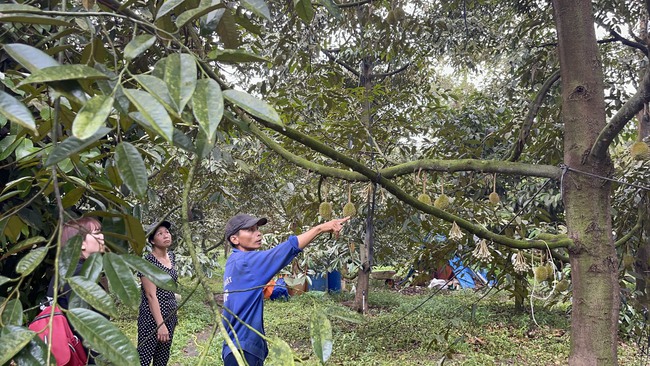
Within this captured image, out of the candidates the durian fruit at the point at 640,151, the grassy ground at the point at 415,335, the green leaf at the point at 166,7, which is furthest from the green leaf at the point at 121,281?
the grassy ground at the point at 415,335

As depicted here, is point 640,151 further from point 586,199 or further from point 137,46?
point 137,46

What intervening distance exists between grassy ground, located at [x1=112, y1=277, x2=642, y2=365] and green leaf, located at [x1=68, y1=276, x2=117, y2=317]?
2.69 metres

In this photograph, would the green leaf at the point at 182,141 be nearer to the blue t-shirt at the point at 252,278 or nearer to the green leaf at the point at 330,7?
the green leaf at the point at 330,7

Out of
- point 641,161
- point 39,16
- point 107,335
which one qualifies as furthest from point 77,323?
point 641,161

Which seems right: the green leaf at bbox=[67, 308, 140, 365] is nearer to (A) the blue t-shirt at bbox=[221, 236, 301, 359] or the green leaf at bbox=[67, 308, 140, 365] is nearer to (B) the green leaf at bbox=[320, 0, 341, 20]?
(B) the green leaf at bbox=[320, 0, 341, 20]

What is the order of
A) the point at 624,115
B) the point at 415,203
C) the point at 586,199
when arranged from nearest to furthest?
the point at 624,115, the point at 415,203, the point at 586,199

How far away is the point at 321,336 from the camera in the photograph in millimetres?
667

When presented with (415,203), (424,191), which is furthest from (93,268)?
(424,191)

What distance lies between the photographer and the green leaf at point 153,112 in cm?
45

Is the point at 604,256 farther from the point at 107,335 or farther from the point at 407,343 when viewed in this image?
the point at 407,343

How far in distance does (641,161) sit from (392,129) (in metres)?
1.84

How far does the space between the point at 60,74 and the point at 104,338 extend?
10.8 inches

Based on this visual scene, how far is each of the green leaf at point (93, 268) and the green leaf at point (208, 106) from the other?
10.6 inches

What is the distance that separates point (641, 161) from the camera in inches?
97.7
